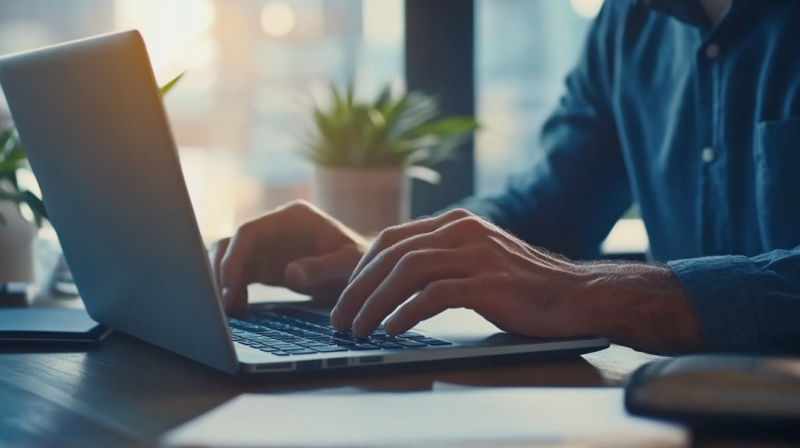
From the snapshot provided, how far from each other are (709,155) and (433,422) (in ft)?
2.82

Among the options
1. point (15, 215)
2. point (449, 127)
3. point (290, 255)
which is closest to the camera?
point (290, 255)

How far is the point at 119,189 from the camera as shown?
676 millimetres

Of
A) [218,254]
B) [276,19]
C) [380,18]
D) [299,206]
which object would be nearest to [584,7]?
[380,18]

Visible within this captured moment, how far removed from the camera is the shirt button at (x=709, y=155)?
47.2 inches

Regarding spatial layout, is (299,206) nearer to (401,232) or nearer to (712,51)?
(401,232)

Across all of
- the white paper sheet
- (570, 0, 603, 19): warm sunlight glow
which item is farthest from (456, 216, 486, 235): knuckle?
(570, 0, 603, 19): warm sunlight glow

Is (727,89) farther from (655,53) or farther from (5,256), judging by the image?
(5,256)

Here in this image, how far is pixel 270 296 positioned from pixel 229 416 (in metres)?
0.69

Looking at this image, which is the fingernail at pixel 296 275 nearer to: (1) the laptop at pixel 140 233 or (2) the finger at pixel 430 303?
(1) the laptop at pixel 140 233

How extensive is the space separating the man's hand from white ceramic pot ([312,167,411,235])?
2.76 ft

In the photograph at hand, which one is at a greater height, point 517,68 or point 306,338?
point 517,68

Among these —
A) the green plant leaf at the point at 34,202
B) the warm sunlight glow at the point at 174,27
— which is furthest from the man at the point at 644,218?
the warm sunlight glow at the point at 174,27

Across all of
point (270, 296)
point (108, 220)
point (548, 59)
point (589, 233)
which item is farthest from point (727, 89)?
point (548, 59)

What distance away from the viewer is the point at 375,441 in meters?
0.43
